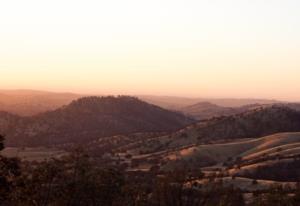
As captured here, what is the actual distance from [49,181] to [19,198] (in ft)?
21.0

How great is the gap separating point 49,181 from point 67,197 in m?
5.11

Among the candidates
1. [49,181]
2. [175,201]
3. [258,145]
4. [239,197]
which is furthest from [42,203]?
[258,145]

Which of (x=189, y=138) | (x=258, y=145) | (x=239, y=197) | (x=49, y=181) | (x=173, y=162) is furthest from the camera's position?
(x=189, y=138)

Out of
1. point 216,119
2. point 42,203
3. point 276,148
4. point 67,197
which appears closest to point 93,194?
point 67,197

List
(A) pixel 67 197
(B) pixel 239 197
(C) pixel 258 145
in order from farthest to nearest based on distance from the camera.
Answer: (C) pixel 258 145, (B) pixel 239 197, (A) pixel 67 197

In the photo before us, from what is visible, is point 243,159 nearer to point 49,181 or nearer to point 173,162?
point 173,162

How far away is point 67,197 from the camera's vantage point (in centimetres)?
4756

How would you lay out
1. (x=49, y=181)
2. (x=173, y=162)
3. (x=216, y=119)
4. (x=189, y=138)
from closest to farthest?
(x=49, y=181) < (x=173, y=162) < (x=189, y=138) < (x=216, y=119)

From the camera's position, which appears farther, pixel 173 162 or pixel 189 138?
pixel 189 138

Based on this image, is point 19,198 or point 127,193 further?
point 127,193

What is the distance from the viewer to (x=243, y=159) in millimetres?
128750

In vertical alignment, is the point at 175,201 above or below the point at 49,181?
below

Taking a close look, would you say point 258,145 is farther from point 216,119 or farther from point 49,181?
point 49,181

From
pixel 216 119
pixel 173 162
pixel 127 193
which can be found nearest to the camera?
pixel 127 193
